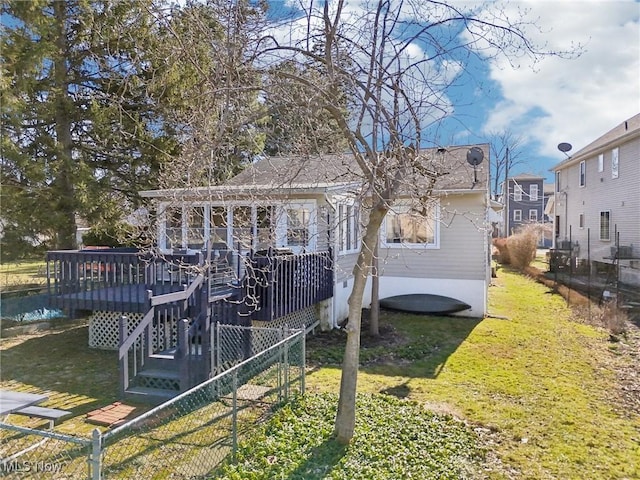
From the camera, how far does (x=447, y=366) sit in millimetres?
7906

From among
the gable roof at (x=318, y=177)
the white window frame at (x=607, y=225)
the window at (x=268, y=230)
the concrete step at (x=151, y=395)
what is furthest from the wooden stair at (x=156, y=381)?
the white window frame at (x=607, y=225)

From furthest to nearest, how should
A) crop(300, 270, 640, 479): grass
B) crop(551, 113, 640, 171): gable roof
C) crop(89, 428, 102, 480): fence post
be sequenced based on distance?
crop(551, 113, 640, 171): gable roof < crop(300, 270, 640, 479): grass < crop(89, 428, 102, 480): fence post

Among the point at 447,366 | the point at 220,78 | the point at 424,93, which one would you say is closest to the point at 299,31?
the point at 220,78

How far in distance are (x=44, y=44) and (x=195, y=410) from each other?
11068mm

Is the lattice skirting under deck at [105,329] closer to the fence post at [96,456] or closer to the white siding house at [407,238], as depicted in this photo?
the white siding house at [407,238]

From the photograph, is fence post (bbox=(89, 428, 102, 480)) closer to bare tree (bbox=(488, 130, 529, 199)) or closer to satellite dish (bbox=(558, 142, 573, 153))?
satellite dish (bbox=(558, 142, 573, 153))

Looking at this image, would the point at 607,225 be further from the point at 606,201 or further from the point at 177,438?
the point at 177,438

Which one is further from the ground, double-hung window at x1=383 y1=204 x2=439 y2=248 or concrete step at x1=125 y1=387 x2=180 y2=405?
double-hung window at x1=383 y1=204 x2=439 y2=248

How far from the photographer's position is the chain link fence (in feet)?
13.8

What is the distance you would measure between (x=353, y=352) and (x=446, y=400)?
2139 mm

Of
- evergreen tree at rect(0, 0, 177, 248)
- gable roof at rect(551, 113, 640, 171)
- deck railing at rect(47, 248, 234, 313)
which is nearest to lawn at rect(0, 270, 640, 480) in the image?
deck railing at rect(47, 248, 234, 313)

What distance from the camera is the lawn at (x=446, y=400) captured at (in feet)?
14.6

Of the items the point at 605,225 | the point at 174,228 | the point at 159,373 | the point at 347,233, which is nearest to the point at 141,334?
the point at 159,373

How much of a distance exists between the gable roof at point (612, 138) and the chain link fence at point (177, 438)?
60.4 feet
